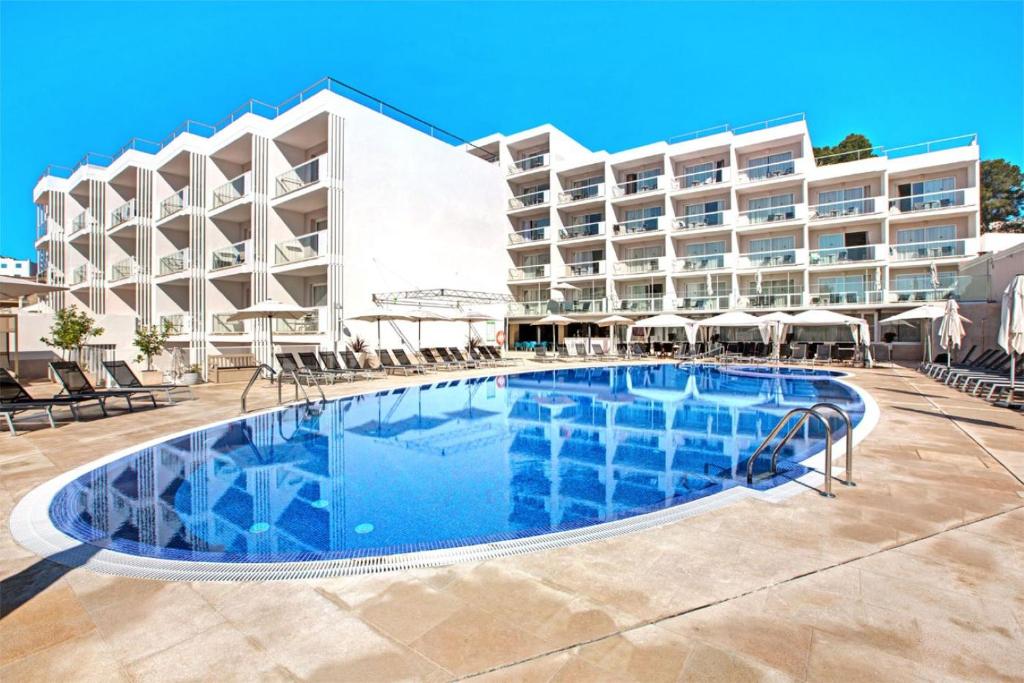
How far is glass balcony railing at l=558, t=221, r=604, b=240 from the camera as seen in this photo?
31.9 metres

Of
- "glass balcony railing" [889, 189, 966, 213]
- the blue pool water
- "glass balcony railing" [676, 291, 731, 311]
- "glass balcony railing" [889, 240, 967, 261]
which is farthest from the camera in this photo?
"glass balcony railing" [676, 291, 731, 311]

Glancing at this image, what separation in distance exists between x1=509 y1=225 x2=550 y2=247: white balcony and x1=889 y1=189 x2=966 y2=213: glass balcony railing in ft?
61.8

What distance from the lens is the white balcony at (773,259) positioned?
26.3m

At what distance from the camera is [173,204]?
2617 centimetres

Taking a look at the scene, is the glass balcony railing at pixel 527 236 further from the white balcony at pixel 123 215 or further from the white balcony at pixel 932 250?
the white balcony at pixel 123 215

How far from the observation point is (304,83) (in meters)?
22.5

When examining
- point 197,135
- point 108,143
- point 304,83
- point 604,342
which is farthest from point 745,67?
point 108,143

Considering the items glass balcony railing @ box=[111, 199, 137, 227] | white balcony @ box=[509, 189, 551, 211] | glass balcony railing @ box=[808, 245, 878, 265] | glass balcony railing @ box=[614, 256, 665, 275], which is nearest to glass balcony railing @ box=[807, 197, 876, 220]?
glass balcony railing @ box=[808, 245, 878, 265]

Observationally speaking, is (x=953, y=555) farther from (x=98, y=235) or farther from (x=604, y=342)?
(x=98, y=235)

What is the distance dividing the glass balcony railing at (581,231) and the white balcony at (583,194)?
1.67 m

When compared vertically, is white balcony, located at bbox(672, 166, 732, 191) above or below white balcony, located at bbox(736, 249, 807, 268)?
above

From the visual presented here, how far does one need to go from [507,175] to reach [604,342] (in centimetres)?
1308

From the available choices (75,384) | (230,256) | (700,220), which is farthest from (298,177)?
(700,220)

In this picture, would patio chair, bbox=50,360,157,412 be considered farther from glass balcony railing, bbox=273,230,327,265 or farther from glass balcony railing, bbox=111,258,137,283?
glass balcony railing, bbox=111,258,137,283
